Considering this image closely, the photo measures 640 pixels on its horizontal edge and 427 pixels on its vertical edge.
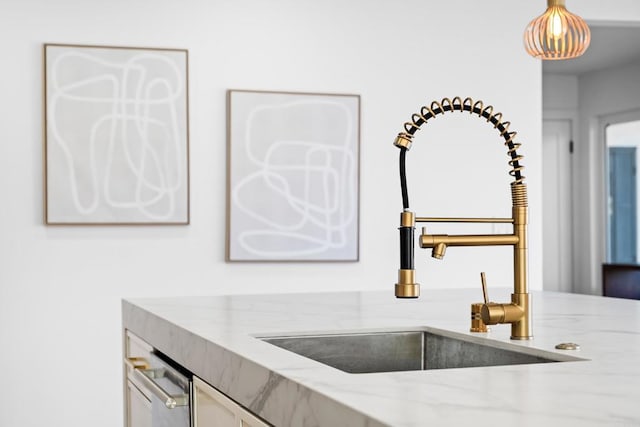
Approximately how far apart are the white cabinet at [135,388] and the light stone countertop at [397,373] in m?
0.06

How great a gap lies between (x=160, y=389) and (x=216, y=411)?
367mm

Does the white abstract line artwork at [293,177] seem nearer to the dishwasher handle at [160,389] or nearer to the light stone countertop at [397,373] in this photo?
the light stone countertop at [397,373]

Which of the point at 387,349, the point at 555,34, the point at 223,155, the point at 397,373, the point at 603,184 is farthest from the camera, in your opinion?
the point at 603,184

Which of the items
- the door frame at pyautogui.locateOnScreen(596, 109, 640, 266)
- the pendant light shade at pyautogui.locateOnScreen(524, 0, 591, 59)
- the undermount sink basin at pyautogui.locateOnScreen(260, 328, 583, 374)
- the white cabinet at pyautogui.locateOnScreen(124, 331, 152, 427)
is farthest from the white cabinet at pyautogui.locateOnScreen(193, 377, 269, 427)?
the door frame at pyautogui.locateOnScreen(596, 109, 640, 266)

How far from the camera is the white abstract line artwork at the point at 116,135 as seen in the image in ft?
13.1

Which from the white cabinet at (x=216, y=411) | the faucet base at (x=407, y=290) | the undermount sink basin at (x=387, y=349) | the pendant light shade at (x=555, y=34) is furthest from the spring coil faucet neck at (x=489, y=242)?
the pendant light shade at (x=555, y=34)

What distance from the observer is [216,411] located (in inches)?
62.2

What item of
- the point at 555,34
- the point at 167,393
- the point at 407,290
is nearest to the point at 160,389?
the point at 167,393

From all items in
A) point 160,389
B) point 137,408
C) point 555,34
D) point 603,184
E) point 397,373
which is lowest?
point 137,408

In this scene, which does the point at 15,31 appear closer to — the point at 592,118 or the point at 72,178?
the point at 72,178

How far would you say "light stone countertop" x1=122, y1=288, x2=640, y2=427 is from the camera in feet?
3.20

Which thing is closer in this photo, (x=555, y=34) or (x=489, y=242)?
(x=489, y=242)

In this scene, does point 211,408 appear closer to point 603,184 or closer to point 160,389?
point 160,389

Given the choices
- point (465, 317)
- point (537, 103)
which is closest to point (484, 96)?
point (537, 103)
